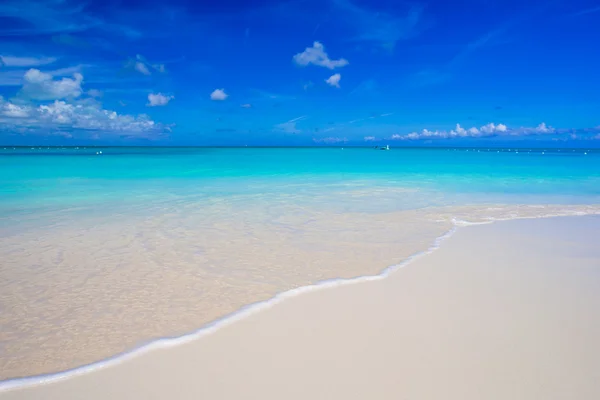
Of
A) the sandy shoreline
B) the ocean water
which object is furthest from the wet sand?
the sandy shoreline

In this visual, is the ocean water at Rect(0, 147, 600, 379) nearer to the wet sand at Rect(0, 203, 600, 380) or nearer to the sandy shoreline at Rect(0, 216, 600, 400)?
the wet sand at Rect(0, 203, 600, 380)

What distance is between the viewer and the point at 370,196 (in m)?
14.3

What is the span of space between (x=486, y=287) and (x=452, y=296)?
2.07ft

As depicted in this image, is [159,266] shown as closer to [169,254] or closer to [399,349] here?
[169,254]

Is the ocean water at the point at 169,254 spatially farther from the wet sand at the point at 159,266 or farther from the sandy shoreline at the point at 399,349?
the sandy shoreline at the point at 399,349

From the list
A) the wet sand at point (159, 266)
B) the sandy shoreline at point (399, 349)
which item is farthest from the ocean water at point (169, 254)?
the sandy shoreline at point (399, 349)

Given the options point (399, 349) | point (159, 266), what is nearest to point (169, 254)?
point (159, 266)

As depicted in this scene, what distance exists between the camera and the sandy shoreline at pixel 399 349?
2979 millimetres

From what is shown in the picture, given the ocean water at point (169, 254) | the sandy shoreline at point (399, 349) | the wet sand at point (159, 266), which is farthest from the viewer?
the ocean water at point (169, 254)

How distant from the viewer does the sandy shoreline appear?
117 inches

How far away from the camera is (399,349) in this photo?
3494mm

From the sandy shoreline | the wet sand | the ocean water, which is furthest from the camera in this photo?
the ocean water

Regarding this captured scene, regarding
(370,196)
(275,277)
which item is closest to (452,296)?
(275,277)

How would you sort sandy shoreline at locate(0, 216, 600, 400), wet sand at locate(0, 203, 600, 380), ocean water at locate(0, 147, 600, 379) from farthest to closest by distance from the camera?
1. ocean water at locate(0, 147, 600, 379)
2. wet sand at locate(0, 203, 600, 380)
3. sandy shoreline at locate(0, 216, 600, 400)
